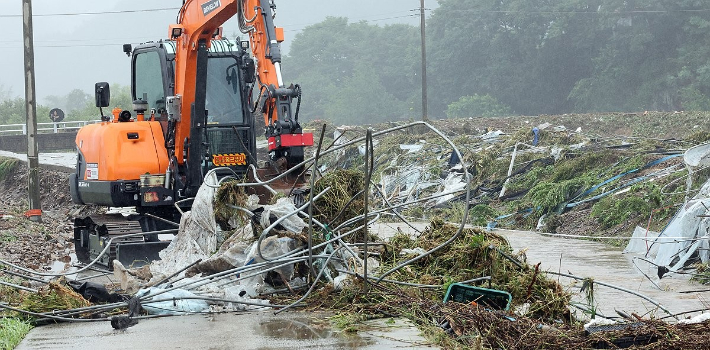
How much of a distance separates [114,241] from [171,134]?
5.67 ft

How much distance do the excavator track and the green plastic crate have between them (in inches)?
220

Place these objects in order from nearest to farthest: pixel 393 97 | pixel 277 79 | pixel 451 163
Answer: pixel 277 79, pixel 451 163, pixel 393 97

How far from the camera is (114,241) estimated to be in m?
12.8

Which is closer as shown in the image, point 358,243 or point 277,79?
point 358,243

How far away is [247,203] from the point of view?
10117mm

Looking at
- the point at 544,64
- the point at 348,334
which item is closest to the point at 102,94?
the point at 348,334

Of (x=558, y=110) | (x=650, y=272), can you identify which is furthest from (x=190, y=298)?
(x=558, y=110)

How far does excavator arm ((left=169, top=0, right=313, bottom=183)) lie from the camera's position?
11352 millimetres

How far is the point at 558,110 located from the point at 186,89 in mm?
64277

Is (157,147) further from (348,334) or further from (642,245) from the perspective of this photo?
(642,245)

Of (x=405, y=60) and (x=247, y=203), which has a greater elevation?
(x=405, y=60)

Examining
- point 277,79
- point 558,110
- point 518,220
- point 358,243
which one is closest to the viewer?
point 358,243

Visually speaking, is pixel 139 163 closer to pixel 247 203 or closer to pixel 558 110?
pixel 247 203

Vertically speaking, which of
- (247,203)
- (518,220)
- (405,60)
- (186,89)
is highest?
(405,60)
